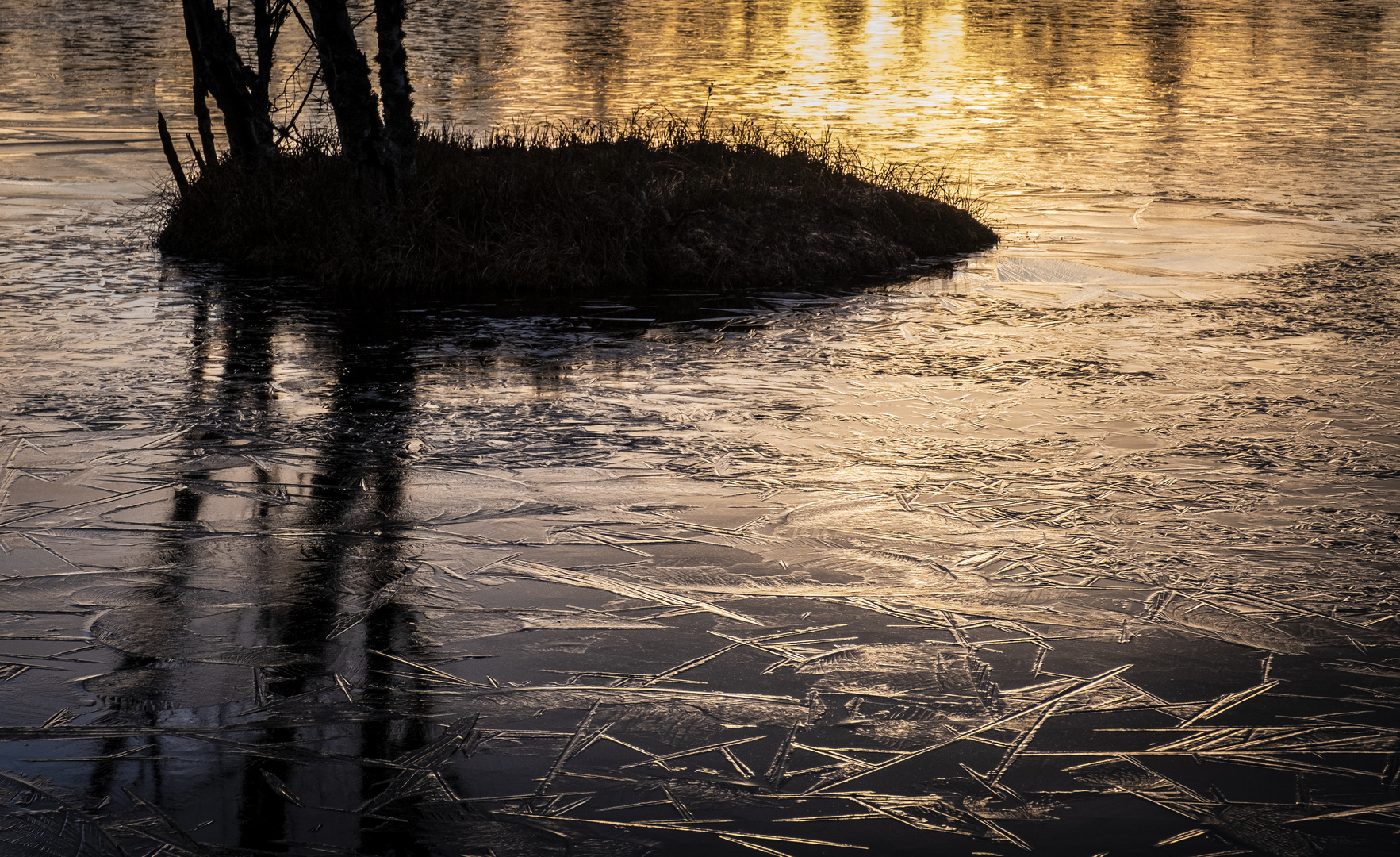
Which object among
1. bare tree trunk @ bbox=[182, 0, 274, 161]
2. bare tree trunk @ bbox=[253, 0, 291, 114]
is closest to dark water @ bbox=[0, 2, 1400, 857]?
bare tree trunk @ bbox=[182, 0, 274, 161]

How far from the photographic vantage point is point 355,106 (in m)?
12.6

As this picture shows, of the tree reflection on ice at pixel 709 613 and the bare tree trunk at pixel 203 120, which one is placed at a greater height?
the bare tree trunk at pixel 203 120

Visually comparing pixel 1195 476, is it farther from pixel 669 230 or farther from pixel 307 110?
pixel 307 110

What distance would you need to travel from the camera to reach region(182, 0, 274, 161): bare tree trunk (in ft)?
46.4

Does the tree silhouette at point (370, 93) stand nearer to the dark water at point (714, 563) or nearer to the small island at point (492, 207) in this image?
the small island at point (492, 207)

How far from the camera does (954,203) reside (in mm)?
15008

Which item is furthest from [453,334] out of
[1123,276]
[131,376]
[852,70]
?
[852,70]

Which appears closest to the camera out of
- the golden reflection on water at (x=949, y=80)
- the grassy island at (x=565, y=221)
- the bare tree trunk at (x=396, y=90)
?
the grassy island at (x=565, y=221)

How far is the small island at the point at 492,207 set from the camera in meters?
12.2

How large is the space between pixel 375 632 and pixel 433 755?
99 centimetres

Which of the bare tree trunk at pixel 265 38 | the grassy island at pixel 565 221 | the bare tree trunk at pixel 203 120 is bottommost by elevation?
the grassy island at pixel 565 221

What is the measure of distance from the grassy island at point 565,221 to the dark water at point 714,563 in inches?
31.7

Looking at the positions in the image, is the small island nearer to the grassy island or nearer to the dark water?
the grassy island

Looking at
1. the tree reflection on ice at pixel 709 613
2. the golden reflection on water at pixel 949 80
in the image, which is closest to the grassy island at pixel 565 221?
the tree reflection on ice at pixel 709 613
